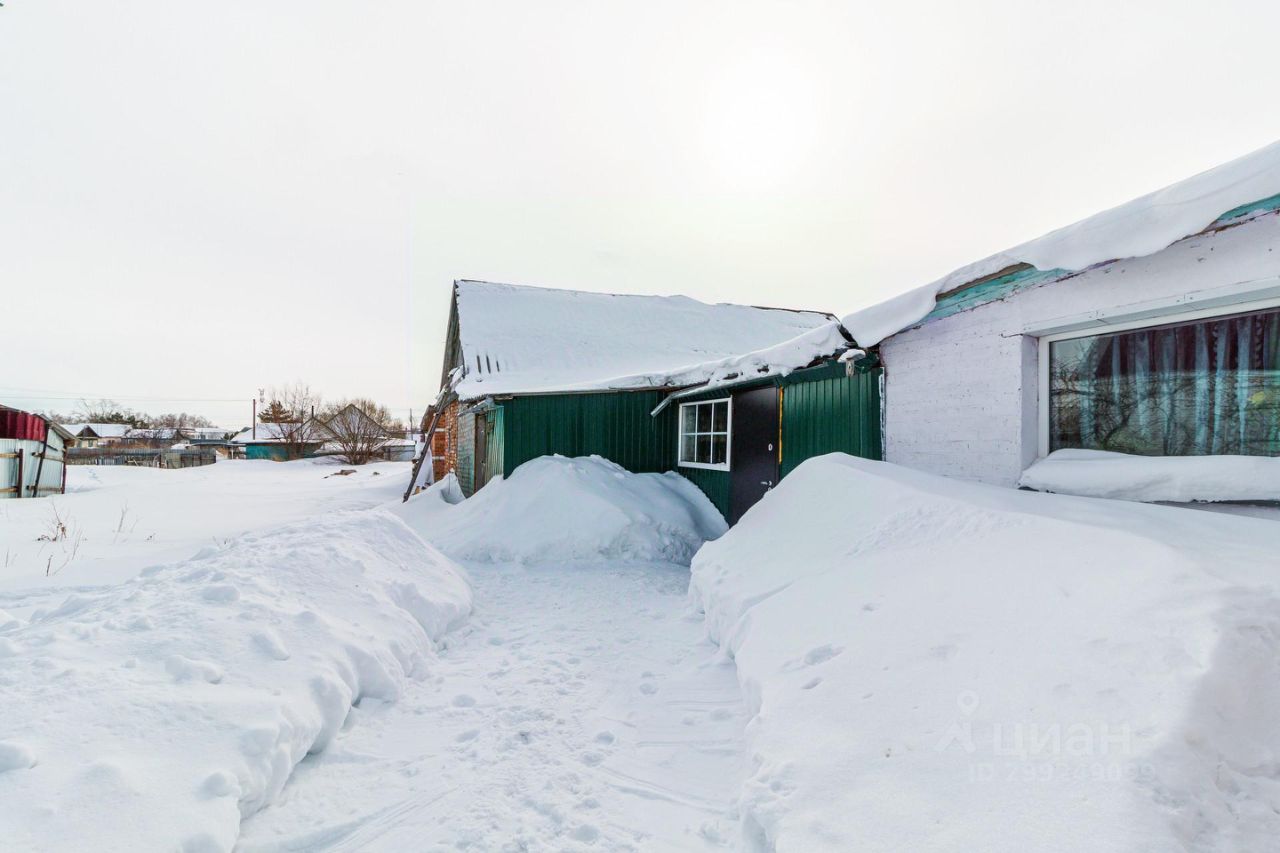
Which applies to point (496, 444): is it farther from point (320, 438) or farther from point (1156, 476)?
point (320, 438)

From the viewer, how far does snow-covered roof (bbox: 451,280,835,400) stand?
10.5 metres

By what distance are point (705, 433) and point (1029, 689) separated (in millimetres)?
6863

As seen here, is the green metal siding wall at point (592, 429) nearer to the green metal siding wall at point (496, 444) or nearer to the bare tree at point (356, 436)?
the green metal siding wall at point (496, 444)

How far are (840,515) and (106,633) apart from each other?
412 cm


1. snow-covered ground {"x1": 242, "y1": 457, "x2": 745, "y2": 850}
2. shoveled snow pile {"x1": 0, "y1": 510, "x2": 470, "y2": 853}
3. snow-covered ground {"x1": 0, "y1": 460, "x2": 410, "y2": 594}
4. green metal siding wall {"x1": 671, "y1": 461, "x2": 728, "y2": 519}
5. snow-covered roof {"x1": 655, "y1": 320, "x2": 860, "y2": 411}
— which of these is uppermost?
snow-covered roof {"x1": 655, "y1": 320, "x2": 860, "y2": 411}

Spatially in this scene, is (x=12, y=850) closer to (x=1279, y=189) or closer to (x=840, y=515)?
(x=840, y=515)

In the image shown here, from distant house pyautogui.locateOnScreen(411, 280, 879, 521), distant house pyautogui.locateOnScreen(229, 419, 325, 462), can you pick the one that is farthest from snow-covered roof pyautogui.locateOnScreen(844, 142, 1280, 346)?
distant house pyautogui.locateOnScreen(229, 419, 325, 462)

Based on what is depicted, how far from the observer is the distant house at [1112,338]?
9.27ft

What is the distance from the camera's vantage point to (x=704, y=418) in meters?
8.61

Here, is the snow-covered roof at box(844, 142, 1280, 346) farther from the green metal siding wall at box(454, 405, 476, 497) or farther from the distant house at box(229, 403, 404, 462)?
the distant house at box(229, 403, 404, 462)

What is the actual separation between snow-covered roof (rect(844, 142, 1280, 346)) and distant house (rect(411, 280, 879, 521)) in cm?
185

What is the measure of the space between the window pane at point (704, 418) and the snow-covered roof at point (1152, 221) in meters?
4.69

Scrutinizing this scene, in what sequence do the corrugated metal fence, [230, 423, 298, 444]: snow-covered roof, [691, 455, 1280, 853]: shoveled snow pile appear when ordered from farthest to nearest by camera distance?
[230, 423, 298, 444]: snow-covered roof
the corrugated metal fence
[691, 455, 1280, 853]: shoveled snow pile

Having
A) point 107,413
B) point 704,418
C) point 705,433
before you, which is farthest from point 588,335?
point 107,413
